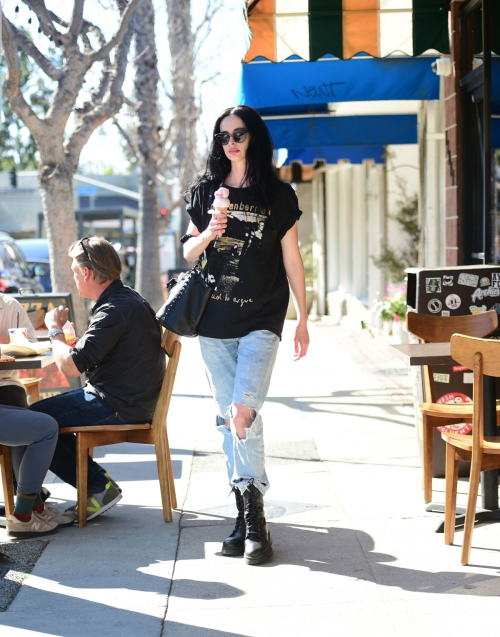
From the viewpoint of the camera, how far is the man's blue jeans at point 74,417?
4.58m

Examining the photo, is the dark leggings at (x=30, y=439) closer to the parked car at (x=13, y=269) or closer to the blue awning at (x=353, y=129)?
the blue awning at (x=353, y=129)

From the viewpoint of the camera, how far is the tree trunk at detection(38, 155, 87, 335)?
8602 mm

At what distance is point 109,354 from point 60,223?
4.47 metres

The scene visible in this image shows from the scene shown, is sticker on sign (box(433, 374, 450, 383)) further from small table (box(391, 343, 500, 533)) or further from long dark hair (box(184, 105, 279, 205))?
long dark hair (box(184, 105, 279, 205))

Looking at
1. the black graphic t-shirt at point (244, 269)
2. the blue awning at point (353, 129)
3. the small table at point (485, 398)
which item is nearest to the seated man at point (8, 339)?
the black graphic t-shirt at point (244, 269)

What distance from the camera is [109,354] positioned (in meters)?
4.55

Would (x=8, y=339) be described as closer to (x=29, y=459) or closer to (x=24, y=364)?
(x=24, y=364)

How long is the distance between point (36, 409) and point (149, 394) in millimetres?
596

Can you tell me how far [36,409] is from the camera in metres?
4.62

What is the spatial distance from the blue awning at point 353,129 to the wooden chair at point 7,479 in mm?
6624

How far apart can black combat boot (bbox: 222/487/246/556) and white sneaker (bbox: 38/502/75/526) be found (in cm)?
97

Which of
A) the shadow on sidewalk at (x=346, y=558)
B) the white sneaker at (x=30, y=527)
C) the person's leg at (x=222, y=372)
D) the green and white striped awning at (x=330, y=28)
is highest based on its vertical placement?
the green and white striped awning at (x=330, y=28)

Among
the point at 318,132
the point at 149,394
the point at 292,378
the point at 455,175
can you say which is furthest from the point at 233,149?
the point at 318,132

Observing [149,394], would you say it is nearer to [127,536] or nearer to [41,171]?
[127,536]
